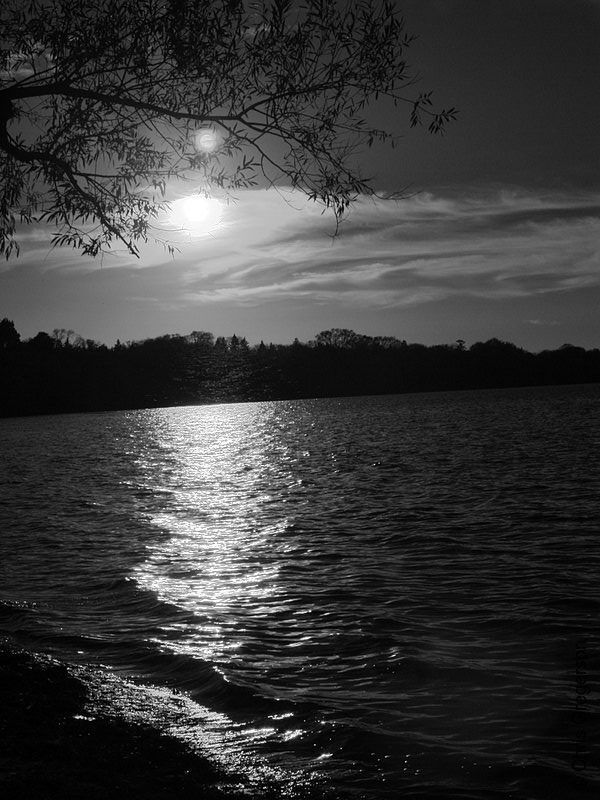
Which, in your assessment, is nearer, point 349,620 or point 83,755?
point 83,755

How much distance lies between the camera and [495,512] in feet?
107

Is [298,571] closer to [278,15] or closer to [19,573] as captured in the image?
[19,573]

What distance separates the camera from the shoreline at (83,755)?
8.76m

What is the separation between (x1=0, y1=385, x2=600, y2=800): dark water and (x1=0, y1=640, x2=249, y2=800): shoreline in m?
0.61

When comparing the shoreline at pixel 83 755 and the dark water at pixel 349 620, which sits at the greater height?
the shoreline at pixel 83 755

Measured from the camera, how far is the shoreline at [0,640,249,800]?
28.7 feet

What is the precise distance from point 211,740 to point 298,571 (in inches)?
471

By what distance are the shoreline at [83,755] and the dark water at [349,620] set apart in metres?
0.61

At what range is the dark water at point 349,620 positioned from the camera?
10609mm

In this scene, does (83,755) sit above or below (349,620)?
above

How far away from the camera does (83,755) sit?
966 centimetres

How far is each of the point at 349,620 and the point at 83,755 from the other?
860cm

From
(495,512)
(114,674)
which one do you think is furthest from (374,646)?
(495,512)

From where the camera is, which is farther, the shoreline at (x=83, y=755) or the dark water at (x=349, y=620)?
the dark water at (x=349, y=620)
